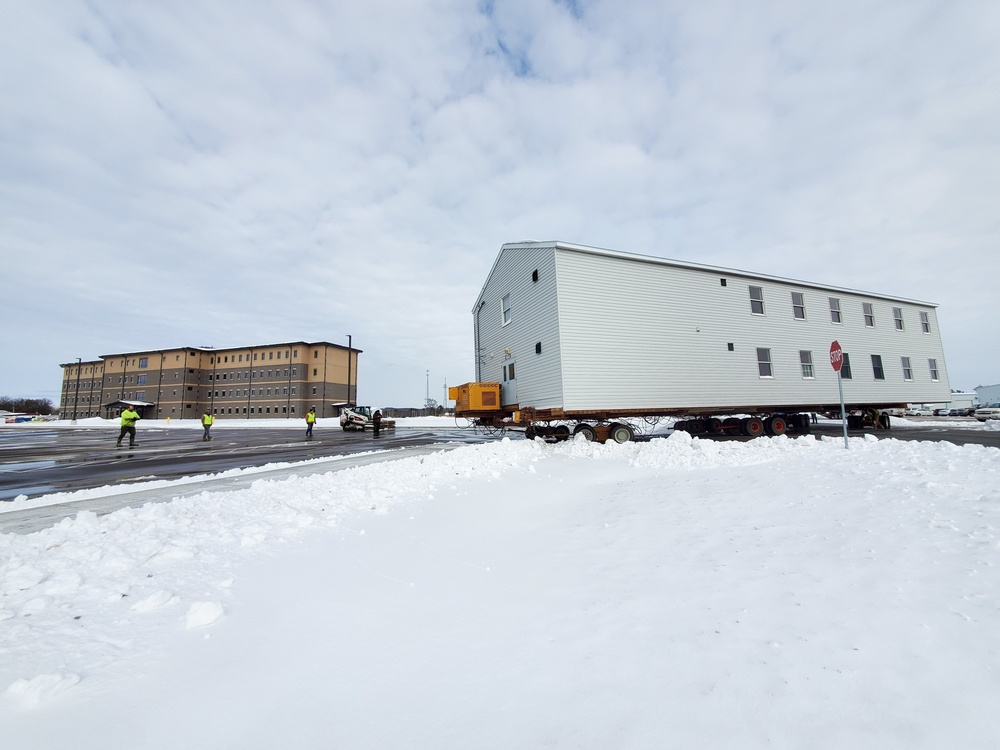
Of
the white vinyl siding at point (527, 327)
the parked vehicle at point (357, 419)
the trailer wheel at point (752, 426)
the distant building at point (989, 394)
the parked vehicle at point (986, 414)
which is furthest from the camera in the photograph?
the distant building at point (989, 394)

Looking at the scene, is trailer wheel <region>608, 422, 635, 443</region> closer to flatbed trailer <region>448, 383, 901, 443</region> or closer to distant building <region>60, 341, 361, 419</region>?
flatbed trailer <region>448, 383, 901, 443</region>

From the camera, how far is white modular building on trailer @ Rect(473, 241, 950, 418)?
15.5m

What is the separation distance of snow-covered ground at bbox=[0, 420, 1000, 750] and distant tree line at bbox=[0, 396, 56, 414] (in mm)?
139622

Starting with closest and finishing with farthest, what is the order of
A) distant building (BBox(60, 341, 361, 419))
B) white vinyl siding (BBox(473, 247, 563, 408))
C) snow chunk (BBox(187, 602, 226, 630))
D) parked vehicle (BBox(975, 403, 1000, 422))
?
snow chunk (BBox(187, 602, 226, 630))
white vinyl siding (BBox(473, 247, 563, 408))
parked vehicle (BBox(975, 403, 1000, 422))
distant building (BBox(60, 341, 361, 419))

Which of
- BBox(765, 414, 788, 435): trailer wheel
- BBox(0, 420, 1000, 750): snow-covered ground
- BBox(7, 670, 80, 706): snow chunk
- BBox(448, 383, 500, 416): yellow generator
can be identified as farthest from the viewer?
BBox(765, 414, 788, 435): trailer wheel

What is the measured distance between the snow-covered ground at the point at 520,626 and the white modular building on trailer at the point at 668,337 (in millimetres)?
10191

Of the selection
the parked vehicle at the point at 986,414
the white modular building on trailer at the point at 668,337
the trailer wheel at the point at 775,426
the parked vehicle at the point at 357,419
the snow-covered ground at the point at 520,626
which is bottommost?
the parked vehicle at the point at 986,414

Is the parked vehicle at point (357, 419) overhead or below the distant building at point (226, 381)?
below

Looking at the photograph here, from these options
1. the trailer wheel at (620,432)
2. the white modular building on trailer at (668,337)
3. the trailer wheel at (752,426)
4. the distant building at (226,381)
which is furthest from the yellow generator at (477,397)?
the distant building at (226,381)

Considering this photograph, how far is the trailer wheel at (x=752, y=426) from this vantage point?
18.7m

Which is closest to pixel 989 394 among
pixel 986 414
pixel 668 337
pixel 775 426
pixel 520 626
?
pixel 986 414

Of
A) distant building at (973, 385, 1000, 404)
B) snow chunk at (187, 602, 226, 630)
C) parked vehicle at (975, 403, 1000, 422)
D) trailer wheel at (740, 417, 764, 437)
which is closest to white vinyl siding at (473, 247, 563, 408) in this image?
trailer wheel at (740, 417, 764, 437)

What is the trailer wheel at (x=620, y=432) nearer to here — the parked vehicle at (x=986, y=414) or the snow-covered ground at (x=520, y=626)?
the snow-covered ground at (x=520, y=626)

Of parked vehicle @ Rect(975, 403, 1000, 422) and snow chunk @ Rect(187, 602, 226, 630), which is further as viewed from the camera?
parked vehicle @ Rect(975, 403, 1000, 422)
